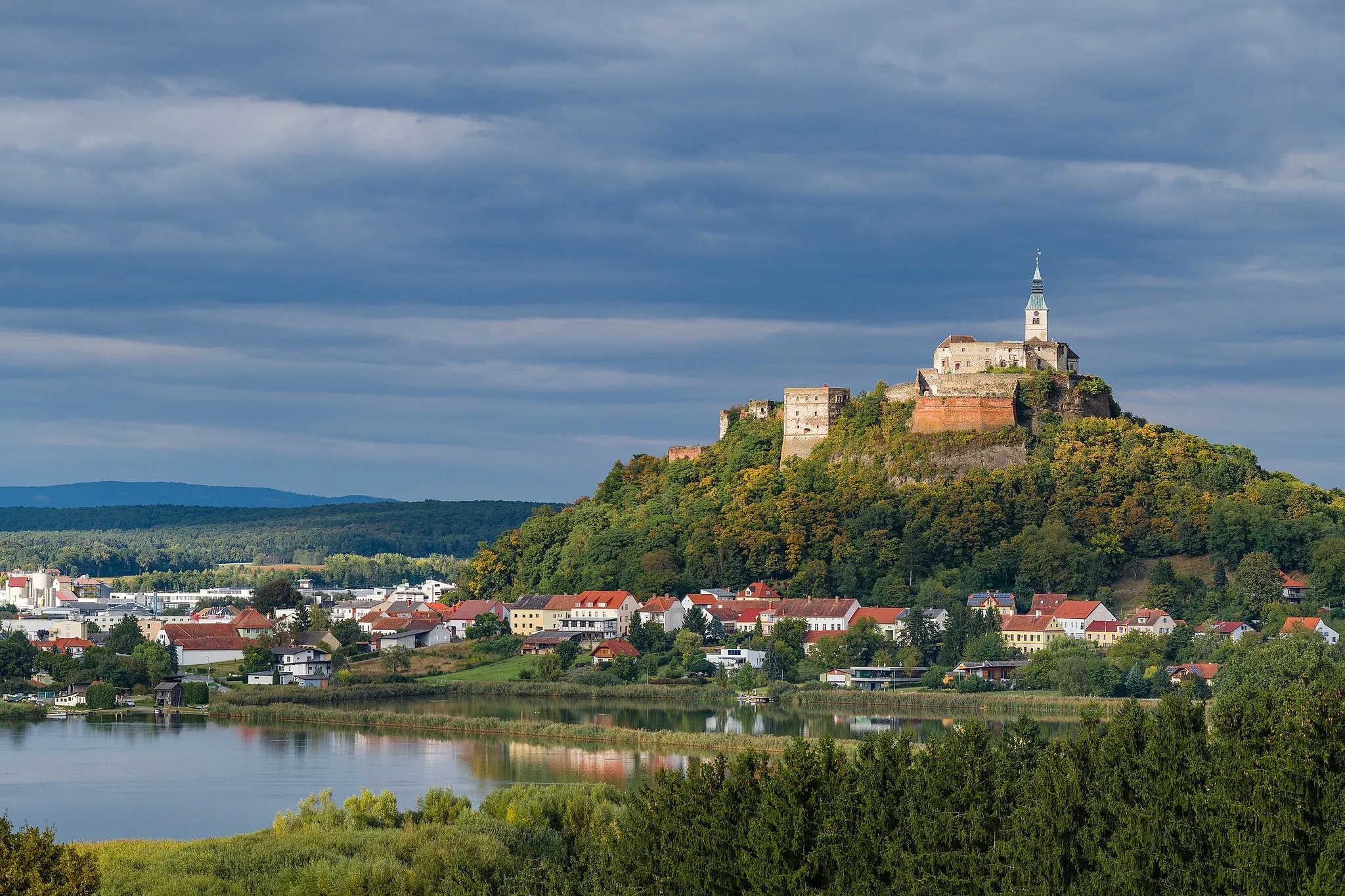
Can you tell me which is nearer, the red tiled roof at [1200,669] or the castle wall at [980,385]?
the red tiled roof at [1200,669]

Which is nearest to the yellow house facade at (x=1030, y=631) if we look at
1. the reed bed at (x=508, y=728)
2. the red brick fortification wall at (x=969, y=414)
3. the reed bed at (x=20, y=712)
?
the red brick fortification wall at (x=969, y=414)

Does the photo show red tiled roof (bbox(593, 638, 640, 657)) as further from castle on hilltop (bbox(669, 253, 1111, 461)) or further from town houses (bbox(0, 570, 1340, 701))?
castle on hilltop (bbox(669, 253, 1111, 461))

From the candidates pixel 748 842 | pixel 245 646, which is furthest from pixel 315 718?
pixel 748 842

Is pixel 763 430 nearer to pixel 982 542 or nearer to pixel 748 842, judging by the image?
pixel 982 542

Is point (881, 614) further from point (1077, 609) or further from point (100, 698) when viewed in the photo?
point (100, 698)

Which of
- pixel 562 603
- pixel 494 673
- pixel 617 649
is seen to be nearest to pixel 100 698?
pixel 494 673

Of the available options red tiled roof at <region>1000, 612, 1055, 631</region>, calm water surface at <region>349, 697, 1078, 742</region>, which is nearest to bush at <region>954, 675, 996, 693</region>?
calm water surface at <region>349, 697, 1078, 742</region>

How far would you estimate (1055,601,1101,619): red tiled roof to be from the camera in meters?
60.0

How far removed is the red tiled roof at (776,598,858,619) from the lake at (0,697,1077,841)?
9593mm

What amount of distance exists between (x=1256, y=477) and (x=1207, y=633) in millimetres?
13708

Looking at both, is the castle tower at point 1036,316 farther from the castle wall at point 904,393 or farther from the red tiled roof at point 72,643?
the red tiled roof at point 72,643

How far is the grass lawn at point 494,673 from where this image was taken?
61.5 metres

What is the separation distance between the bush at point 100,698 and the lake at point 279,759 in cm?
191

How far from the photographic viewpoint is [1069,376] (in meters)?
72.1
